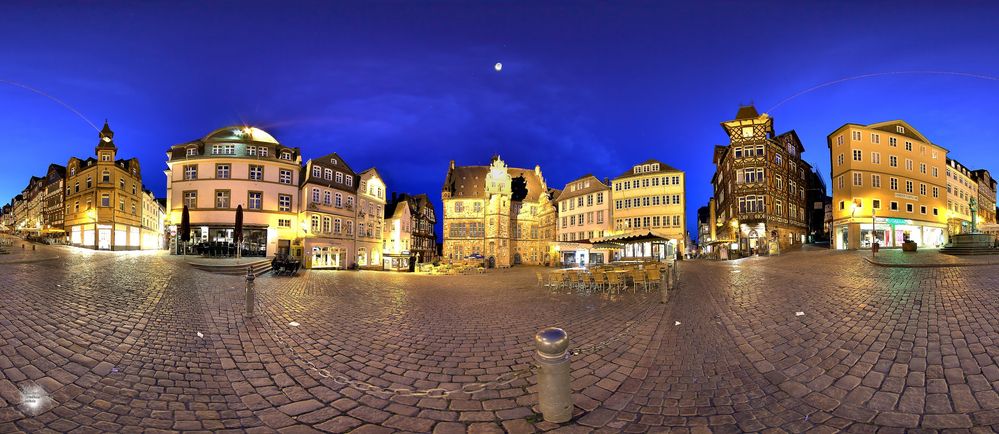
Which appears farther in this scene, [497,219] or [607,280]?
[497,219]

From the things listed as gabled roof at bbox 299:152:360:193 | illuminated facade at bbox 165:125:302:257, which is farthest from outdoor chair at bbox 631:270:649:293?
gabled roof at bbox 299:152:360:193

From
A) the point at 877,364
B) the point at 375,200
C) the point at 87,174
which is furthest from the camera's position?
the point at 375,200

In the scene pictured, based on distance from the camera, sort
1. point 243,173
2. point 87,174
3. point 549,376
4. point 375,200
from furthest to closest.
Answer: point 375,200 < point 243,173 < point 87,174 < point 549,376

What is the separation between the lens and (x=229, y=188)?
33.4 metres

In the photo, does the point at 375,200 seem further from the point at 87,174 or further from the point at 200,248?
the point at 87,174

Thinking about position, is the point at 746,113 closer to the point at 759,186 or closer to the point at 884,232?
the point at 759,186

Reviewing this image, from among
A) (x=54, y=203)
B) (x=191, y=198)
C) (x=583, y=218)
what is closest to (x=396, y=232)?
(x=191, y=198)

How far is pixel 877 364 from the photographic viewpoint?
481 cm

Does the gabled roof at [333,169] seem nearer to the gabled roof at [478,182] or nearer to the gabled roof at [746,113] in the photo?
the gabled roof at [478,182]

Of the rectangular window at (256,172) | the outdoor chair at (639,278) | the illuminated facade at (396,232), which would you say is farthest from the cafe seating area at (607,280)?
the illuminated facade at (396,232)

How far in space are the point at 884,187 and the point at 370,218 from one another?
5399cm

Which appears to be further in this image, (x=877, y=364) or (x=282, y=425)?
(x=877, y=364)

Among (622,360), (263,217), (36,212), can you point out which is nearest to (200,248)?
(263,217)

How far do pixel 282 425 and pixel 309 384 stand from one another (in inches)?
35.9
